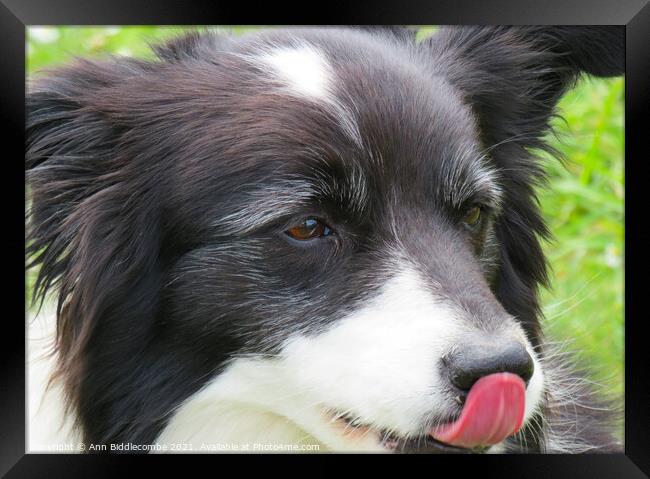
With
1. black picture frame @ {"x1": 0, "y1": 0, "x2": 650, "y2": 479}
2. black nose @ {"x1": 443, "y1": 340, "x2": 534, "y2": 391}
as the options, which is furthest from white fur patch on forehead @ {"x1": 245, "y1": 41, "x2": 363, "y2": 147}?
black nose @ {"x1": 443, "y1": 340, "x2": 534, "y2": 391}

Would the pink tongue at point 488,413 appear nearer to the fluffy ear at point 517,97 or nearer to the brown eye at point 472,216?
the brown eye at point 472,216

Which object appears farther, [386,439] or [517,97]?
[517,97]

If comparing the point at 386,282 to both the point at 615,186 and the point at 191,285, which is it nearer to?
the point at 191,285

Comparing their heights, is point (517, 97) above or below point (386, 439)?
above

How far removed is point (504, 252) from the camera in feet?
12.5

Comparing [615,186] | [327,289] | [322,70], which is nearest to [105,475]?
[327,289]

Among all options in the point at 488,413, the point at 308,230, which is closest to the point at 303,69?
the point at 308,230

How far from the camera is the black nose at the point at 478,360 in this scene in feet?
9.30

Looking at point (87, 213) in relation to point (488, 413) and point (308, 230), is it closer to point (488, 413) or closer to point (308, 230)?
point (308, 230)

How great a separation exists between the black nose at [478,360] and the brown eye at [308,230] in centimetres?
65
